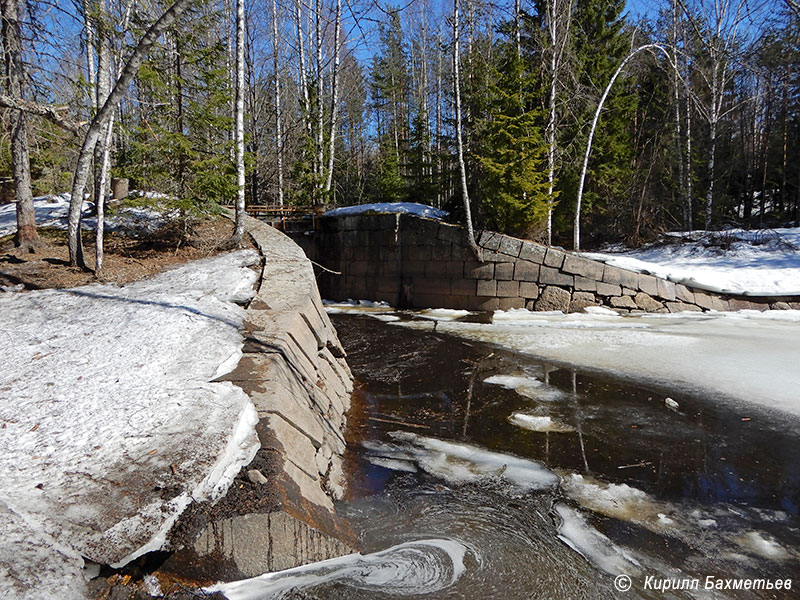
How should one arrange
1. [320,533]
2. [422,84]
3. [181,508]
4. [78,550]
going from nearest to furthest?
[78,550]
[181,508]
[320,533]
[422,84]

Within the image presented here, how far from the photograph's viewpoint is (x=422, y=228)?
1246cm

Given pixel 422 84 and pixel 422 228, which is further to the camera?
pixel 422 84

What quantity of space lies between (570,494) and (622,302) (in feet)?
26.5

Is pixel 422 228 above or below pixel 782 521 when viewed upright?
above

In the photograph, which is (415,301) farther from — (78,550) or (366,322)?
(78,550)

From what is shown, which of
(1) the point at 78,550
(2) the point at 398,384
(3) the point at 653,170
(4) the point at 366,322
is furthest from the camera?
(3) the point at 653,170

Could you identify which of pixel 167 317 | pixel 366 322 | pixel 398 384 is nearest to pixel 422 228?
pixel 366 322

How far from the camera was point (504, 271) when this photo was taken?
445 inches

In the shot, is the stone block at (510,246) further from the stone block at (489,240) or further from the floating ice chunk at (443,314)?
the floating ice chunk at (443,314)

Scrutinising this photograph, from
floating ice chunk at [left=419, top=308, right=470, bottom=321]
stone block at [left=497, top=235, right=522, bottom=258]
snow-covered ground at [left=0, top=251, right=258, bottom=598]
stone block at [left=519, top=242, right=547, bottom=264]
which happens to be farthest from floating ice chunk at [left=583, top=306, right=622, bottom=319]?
snow-covered ground at [left=0, top=251, right=258, bottom=598]

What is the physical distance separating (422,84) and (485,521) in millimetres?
24779

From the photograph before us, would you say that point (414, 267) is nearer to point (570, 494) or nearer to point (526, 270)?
point (526, 270)

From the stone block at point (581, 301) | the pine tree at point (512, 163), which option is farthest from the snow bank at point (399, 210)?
the stone block at point (581, 301)

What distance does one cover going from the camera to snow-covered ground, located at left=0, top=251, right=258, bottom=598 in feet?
5.71
